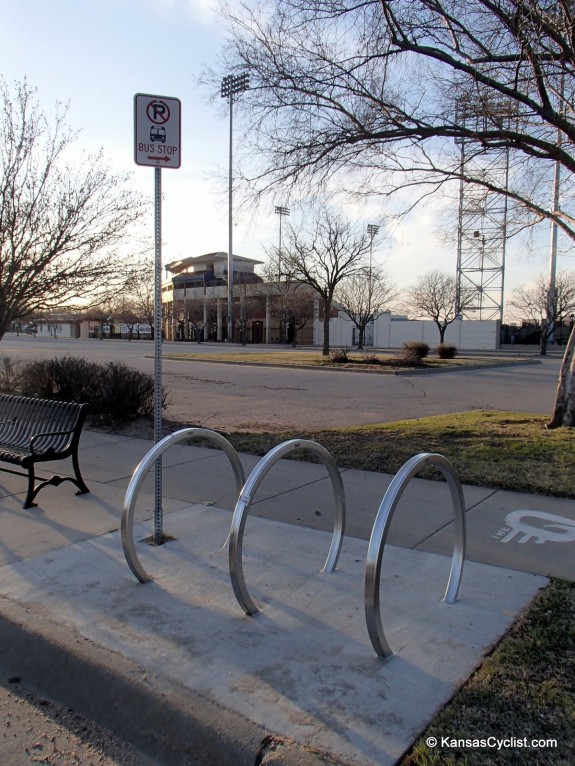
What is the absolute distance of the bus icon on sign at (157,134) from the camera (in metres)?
4.14

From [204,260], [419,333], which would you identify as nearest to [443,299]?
[419,333]

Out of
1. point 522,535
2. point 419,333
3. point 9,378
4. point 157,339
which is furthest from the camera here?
point 419,333

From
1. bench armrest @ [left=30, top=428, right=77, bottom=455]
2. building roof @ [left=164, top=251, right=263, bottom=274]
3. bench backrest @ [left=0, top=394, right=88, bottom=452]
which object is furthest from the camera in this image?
building roof @ [left=164, top=251, right=263, bottom=274]

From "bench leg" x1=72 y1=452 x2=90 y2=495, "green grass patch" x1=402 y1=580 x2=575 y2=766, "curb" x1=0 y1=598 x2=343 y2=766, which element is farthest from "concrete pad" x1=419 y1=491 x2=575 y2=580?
"bench leg" x1=72 y1=452 x2=90 y2=495

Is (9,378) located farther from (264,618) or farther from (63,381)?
(264,618)

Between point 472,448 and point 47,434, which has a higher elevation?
point 47,434

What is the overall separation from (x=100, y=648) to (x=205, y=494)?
283 centimetres

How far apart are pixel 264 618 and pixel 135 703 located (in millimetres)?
872

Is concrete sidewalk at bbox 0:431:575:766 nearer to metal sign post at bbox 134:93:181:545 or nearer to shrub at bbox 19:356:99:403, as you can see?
metal sign post at bbox 134:93:181:545

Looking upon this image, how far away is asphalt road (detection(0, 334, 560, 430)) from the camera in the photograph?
38.8ft

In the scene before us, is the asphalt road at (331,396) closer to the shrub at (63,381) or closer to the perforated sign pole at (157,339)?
the shrub at (63,381)

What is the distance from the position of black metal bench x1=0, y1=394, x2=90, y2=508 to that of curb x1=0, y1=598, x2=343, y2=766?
231 centimetres

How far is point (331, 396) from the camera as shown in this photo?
16.1 m

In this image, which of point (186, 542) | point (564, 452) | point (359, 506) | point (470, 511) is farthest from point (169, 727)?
point (564, 452)
